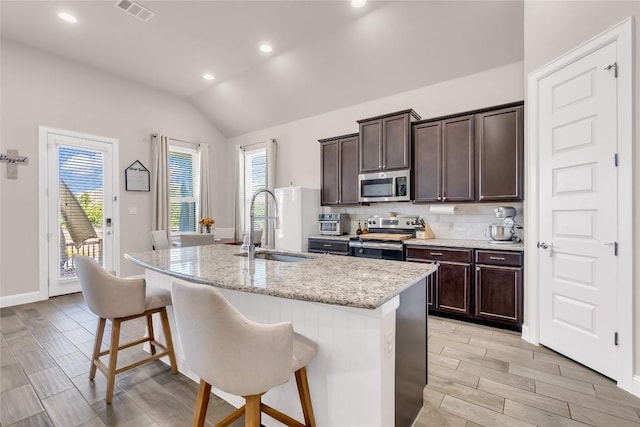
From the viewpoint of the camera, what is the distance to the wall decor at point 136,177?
16.9ft

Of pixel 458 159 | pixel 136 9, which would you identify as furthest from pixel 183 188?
pixel 458 159

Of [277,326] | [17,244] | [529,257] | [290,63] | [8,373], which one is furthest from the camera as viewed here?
[290,63]

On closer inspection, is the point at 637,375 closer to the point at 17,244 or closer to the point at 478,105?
the point at 478,105

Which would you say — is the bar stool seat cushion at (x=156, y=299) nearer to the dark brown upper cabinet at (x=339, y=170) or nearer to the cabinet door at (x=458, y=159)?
the dark brown upper cabinet at (x=339, y=170)

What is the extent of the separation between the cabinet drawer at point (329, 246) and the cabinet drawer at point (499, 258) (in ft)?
5.68

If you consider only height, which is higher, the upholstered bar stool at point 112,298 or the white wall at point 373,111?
the white wall at point 373,111

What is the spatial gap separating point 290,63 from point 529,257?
4108 millimetres

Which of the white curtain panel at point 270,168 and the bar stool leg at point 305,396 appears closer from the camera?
the bar stool leg at point 305,396

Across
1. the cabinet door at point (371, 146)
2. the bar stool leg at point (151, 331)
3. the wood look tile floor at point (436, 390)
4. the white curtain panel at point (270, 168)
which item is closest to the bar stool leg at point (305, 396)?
the wood look tile floor at point (436, 390)

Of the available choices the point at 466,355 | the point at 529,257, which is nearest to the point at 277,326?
the point at 466,355

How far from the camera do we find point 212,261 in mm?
2043

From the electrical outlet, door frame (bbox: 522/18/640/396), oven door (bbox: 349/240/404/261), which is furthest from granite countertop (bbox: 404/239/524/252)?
the electrical outlet

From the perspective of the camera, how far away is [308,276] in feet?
5.15

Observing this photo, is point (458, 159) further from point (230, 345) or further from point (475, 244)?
point (230, 345)
